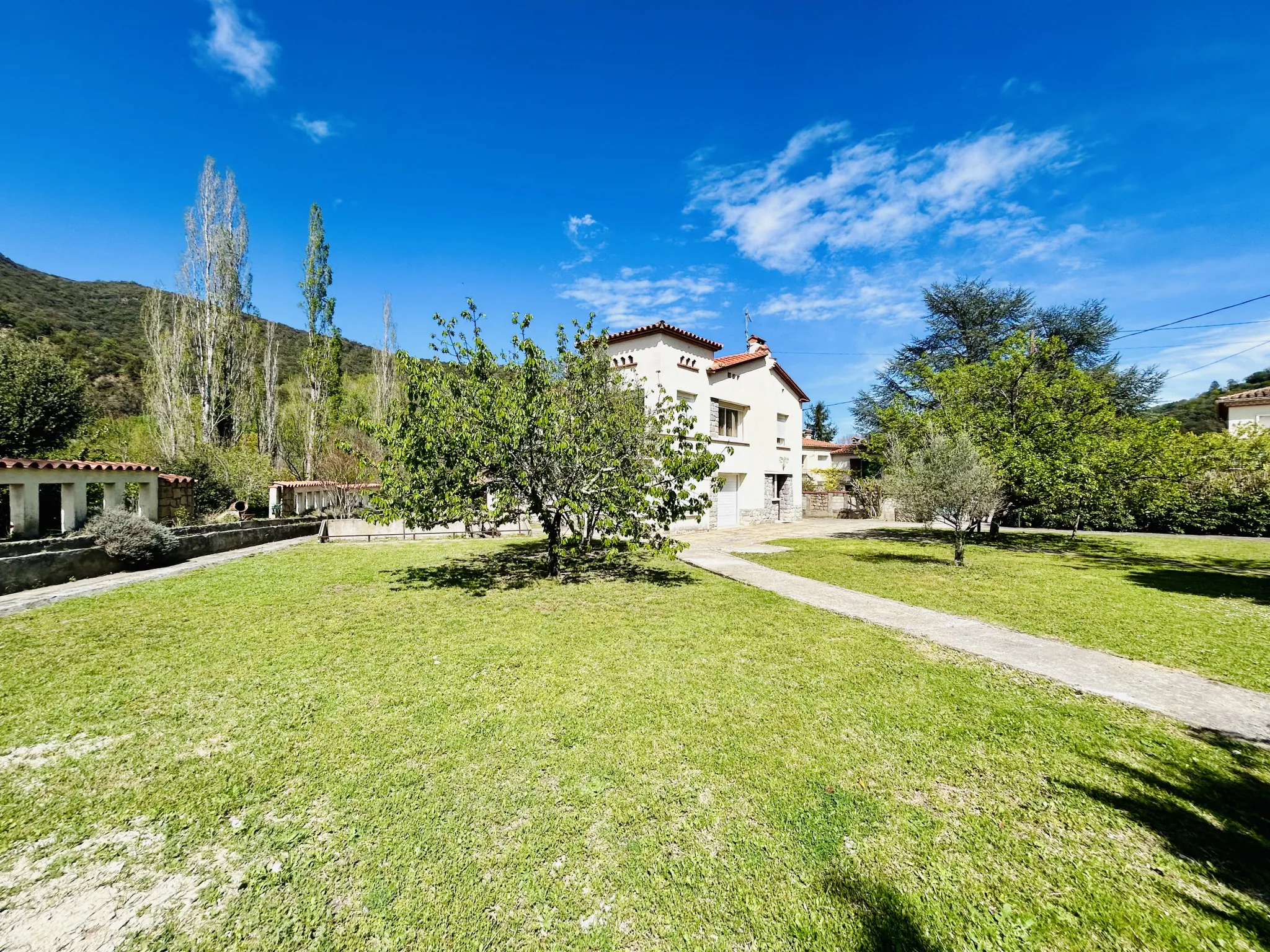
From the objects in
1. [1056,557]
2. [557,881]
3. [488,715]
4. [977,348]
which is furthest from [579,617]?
[977,348]

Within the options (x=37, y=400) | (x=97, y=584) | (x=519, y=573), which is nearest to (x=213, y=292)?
(x=37, y=400)

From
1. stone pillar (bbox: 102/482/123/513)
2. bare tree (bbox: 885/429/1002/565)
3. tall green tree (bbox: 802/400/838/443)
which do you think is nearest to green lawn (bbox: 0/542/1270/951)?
bare tree (bbox: 885/429/1002/565)

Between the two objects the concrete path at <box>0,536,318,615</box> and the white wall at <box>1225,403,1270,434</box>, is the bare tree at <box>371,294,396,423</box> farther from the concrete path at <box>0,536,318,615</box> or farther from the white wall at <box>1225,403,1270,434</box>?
the white wall at <box>1225,403,1270,434</box>

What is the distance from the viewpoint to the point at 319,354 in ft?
95.7

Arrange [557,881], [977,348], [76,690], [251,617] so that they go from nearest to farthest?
[557,881]
[76,690]
[251,617]
[977,348]

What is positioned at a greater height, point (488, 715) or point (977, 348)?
point (977, 348)

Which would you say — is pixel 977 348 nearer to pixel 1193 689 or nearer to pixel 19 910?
pixel 1193 689

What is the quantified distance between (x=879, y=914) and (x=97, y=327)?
61.1m

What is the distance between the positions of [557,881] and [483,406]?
307 inches

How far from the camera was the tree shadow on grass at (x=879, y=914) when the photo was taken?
2.23 meters

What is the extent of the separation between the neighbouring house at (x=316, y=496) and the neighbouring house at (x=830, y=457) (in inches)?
1205

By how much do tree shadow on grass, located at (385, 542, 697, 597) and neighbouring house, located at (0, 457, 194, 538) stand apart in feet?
29.4

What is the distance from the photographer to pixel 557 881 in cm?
257

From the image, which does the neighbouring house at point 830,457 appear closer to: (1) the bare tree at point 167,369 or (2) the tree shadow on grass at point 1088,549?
(2) the tree shadow on grass at point 1088,549
